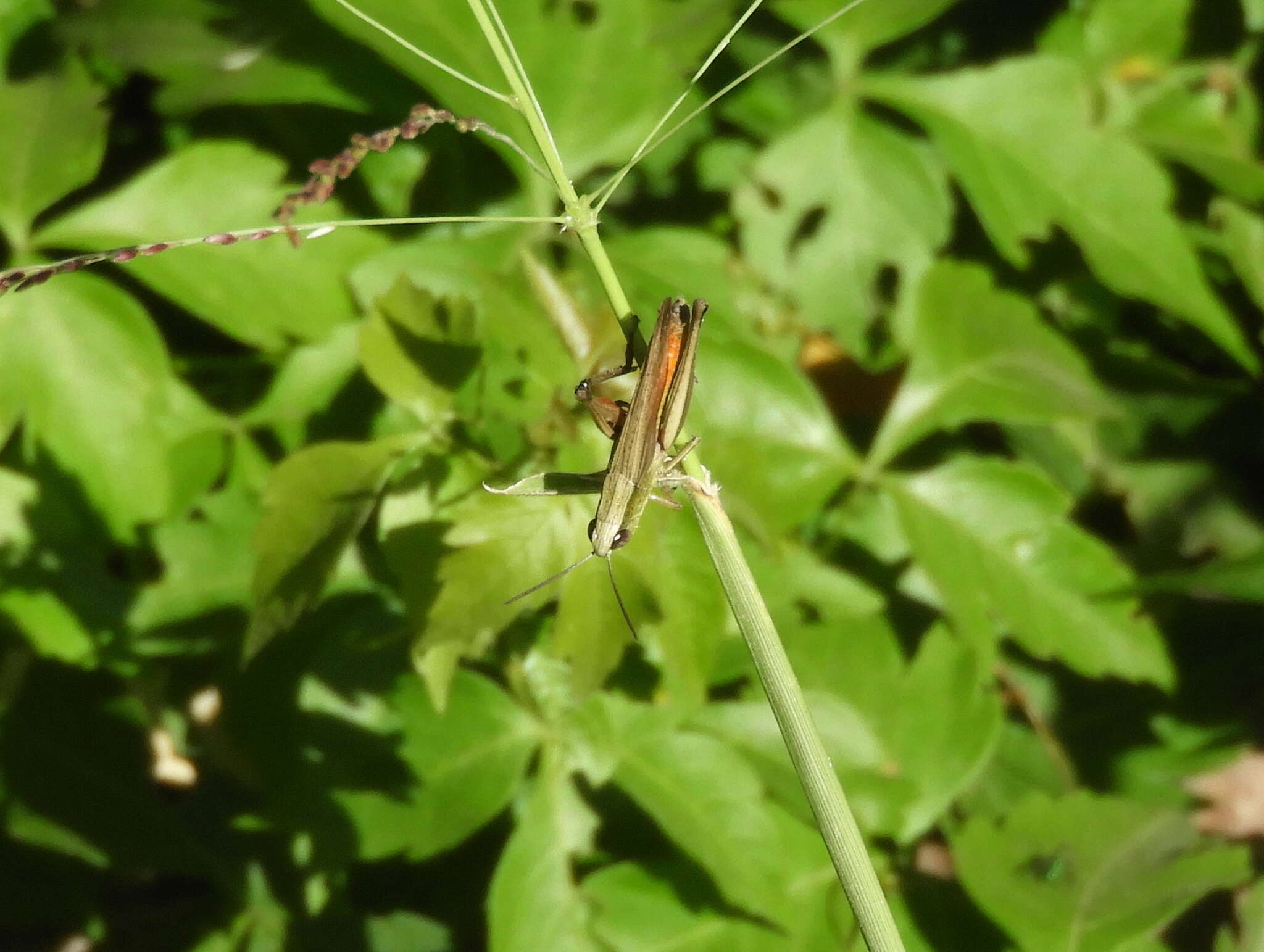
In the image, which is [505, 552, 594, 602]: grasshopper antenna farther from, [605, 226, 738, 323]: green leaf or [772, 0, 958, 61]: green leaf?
[772, 0, 958, 61]: green leaf

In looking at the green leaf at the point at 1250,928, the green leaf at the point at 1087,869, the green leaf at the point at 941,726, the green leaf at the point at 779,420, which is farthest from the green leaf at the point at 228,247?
the green leaf at the point at 1250,928

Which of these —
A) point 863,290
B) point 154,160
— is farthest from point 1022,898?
point 154,160

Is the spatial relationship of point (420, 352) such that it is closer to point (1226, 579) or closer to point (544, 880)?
point (544, 880)

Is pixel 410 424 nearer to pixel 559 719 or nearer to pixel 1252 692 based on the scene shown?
pixel 559 719

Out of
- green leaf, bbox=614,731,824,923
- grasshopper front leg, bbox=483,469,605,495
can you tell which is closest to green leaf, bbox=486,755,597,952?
green leaf, bbox=614,731,824,923

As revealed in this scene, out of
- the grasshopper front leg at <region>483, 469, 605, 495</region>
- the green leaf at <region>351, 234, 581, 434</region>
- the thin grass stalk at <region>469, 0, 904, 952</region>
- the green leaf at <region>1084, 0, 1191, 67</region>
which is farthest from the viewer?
the green leaf at <region>1084, 0, 1191, 67</region>

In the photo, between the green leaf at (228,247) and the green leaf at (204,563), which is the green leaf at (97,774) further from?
the green leaf at (228,247)

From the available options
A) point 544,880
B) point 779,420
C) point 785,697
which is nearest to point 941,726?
point 779,420
